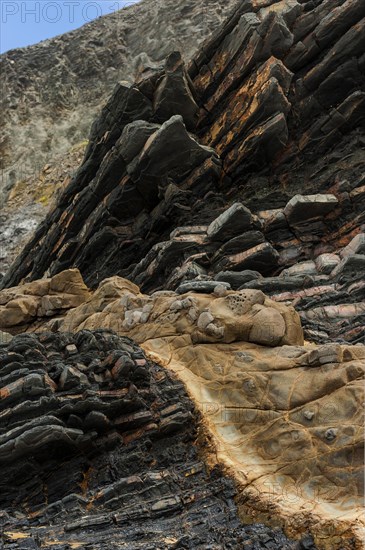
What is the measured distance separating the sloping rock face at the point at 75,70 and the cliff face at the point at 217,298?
30.0 meters

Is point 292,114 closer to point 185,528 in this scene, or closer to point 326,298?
point 326,298

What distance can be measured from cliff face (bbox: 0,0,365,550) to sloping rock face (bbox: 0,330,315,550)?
0.15ft

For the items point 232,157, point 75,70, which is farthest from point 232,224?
point 75,70

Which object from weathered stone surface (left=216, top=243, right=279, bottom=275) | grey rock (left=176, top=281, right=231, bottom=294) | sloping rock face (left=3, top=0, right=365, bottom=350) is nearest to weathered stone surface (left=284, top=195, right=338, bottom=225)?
sloping rock face (left=3, top=0, right=365, bottom=350)

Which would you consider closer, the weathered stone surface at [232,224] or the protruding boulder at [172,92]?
the weathered stone surface at [232,224]

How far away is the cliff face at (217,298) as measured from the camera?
10594mm

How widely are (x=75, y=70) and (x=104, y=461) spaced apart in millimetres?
61751

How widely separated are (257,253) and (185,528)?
14933mm

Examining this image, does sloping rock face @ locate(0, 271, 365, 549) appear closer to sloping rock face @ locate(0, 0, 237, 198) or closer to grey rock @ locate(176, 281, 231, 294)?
grey rock @ locate(176, 281, 231, 294)

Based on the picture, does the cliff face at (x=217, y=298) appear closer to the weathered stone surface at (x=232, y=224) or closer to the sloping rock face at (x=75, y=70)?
the weathered stone surface at (x=232, y=224)

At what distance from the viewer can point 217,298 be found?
52.3 ft

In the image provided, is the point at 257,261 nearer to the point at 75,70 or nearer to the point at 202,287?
the point at 202,287

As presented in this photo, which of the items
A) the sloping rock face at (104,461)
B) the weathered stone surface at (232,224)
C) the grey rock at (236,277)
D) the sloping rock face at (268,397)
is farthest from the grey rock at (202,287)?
the weathered stone surface at (232,224)

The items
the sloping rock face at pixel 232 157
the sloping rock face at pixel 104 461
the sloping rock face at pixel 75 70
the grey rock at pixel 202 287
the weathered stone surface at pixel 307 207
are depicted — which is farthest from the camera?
the sloping rock face at pixel 75 70
